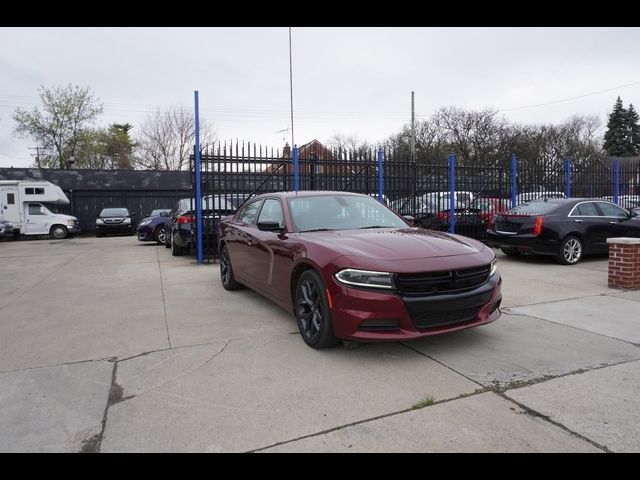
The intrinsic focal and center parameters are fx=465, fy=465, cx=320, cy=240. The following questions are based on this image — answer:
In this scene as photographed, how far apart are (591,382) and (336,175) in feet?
28.1

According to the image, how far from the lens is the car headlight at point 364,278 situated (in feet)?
12.5

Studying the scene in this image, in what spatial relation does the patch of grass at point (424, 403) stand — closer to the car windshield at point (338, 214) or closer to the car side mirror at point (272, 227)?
the car windshield at point (338, 214)

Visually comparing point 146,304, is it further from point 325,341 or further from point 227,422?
point 227,422

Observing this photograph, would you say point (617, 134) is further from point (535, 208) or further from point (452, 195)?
point (535, 208)

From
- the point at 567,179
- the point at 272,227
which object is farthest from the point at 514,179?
the point at 272,227

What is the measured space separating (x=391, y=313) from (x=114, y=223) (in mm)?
21374

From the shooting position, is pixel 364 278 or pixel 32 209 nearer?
pixel 364 278

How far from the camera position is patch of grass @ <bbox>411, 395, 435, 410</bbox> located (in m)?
3.10

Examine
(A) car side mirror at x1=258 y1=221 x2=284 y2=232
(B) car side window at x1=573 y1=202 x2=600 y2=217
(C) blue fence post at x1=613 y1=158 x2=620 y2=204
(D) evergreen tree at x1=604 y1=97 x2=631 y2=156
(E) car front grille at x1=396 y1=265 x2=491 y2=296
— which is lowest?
(E) car front grille at x1=396 y1=265 x2=491 y2=296

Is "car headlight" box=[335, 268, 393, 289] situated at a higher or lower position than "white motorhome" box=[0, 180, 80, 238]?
lower

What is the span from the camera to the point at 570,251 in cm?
Answer: 942

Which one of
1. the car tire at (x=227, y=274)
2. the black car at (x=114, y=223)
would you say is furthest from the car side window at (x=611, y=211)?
the black car at (x=114, y=223)

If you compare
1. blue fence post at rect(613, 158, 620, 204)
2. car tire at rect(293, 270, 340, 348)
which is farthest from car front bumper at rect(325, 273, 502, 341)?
blue fence post at rect(613, 158, 620, 204)

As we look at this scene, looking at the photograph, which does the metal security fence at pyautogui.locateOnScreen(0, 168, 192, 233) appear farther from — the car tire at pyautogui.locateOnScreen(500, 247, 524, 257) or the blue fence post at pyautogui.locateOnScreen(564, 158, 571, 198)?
the car tire at pyautogui.locateOnScreen(500, 247, 524, 257)
